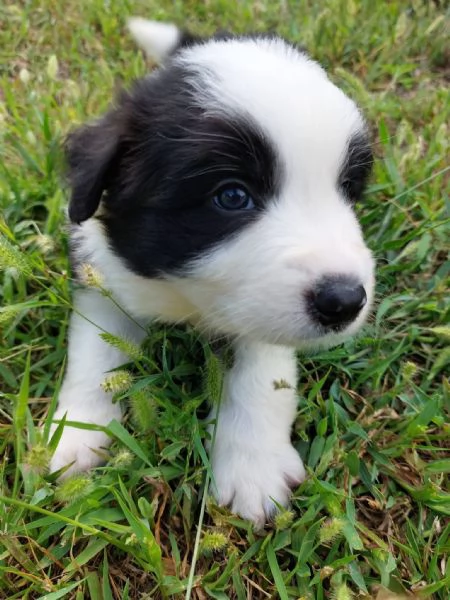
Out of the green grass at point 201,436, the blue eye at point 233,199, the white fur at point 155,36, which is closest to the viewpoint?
the blue eye at point 233,199

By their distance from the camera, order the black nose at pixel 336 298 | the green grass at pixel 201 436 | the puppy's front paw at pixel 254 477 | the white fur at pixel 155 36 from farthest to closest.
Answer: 1. the white fur at pixel 155 36
2. the puppy's front paw at pixel 254 477
3. the green grass at pixel 201 436
4. the black nose at pixel 336 298

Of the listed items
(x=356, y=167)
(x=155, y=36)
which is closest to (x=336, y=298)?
(x=356, y=167)

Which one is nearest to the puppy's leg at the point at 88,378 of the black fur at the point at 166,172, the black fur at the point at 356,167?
the black fur at the point at 166,172

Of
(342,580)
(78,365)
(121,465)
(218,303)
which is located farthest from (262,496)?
(78,365)

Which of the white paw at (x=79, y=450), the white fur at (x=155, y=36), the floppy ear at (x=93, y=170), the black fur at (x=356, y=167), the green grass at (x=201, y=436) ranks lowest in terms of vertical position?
the white paw at (x=79, y=450)

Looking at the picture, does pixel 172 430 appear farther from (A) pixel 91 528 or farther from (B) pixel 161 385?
(A) pixel 91 528

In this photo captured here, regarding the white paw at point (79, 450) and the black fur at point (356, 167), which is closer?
the black fur at point (356, 167)

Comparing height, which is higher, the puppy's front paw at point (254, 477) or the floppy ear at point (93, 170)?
the floppy ear at point (93, 170)

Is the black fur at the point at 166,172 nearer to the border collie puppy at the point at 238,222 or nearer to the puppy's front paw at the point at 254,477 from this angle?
the border collie puppy at the point at 238,222
